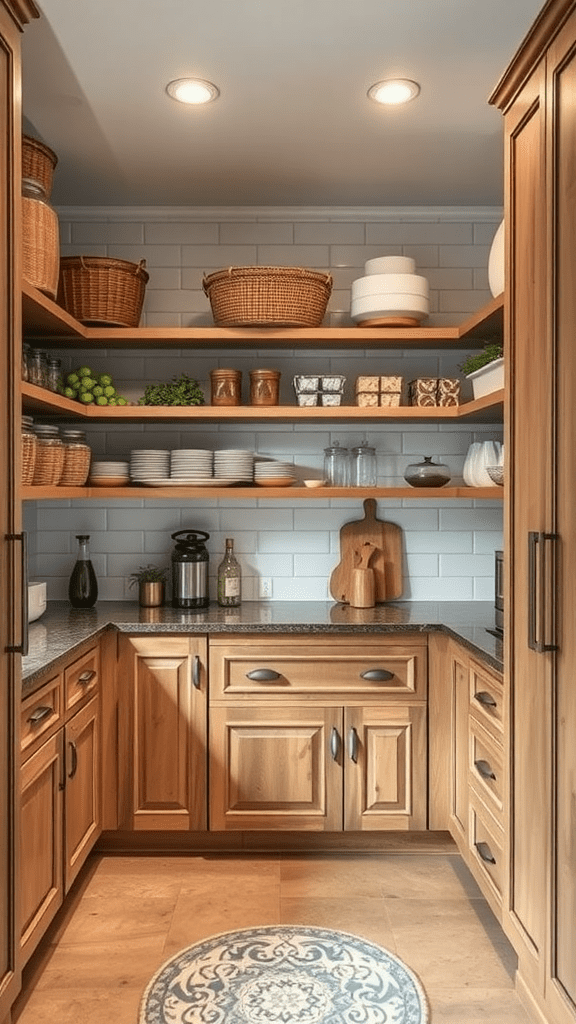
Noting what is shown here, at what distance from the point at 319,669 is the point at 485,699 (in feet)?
2.46

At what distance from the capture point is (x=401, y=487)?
3.82 metres

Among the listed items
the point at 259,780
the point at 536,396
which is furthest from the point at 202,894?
the point at 536,396

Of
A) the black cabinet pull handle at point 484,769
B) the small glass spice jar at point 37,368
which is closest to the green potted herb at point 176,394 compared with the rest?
the small glass spice jar at point 37,368

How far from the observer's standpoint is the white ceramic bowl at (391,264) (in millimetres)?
3602

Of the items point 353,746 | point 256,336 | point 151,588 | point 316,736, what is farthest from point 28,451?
point 353,746

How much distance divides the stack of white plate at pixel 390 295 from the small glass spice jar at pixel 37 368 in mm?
1290

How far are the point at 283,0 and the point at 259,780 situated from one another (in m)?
2.60

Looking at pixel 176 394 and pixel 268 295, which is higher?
pixel 268 295

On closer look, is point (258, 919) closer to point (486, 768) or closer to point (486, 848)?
point (486, 848)

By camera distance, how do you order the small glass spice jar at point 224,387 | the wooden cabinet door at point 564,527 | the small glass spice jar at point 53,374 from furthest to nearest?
1. the small glass spice jar at point 224,387
2. the small glass spice jar at point 53,374
3. the wooden cabinet door at point 564,527

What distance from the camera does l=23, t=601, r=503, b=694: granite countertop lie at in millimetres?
2920

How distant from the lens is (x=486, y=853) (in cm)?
267

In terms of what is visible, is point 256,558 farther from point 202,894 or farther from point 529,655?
point 529,655

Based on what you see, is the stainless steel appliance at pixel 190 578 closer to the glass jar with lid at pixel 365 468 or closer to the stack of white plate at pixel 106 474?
the stack of white plate at pixel 106 474
